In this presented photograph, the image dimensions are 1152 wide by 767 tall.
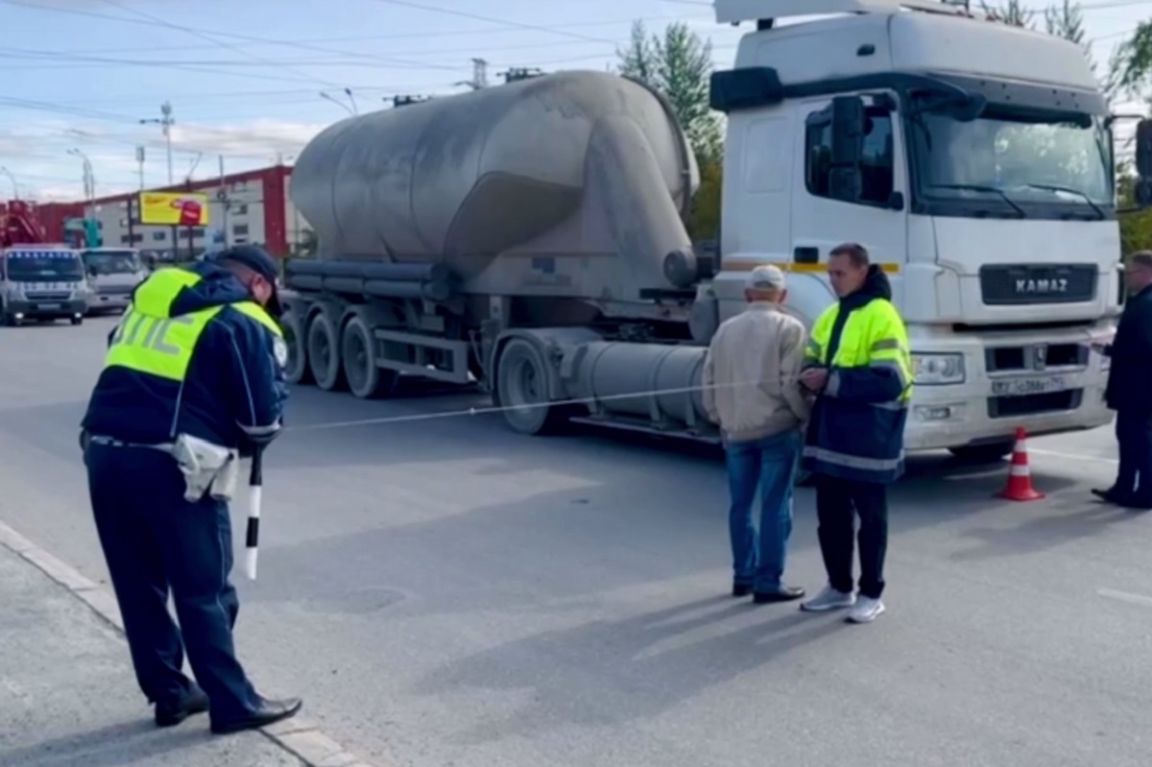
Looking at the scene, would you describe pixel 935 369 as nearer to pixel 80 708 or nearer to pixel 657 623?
pixel 657 623

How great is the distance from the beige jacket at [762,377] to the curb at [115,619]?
9.27 feet

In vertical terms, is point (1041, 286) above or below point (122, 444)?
above

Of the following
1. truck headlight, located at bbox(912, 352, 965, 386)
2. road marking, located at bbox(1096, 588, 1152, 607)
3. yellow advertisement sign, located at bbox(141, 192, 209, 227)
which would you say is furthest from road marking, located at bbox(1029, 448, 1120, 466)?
yellow advertisement sign, located at bbox(141, 192, 209, 227)

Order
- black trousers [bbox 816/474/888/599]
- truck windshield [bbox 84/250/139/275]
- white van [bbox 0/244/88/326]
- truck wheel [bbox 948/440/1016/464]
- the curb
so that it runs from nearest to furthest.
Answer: the curb < black trousers [bbox 816/474/888/599] < truck wheel [bbox 948/440/1016/464] < white van [bbox 0/244/88/326] < truck windshield [bbox 84/250/139/275]

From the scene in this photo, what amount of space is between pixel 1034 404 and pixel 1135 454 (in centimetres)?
82

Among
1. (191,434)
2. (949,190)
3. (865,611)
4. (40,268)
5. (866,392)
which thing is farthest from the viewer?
(40,268)

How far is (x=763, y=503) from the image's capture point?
24.3 feet

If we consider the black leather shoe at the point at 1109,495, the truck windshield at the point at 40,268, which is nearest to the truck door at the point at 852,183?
the black leather shoe at the point at 1109,495

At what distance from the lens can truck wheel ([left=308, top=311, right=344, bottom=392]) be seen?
704 inches

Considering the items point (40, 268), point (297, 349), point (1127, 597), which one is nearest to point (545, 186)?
point (297, 349)

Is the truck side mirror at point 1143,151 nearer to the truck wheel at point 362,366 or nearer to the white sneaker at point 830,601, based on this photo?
the white sneaker at point 830,601

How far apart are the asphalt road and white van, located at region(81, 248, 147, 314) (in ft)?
84.9

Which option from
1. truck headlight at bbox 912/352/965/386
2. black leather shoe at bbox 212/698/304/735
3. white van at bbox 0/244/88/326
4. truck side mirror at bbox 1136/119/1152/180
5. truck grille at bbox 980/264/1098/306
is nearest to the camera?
black leather shoe at bbox 212/698/304/735

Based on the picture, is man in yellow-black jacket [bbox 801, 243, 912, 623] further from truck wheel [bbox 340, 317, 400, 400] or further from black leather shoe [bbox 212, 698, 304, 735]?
truck wheel [bbox 340, 317, 400, 400]
